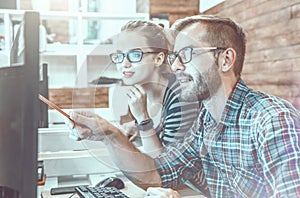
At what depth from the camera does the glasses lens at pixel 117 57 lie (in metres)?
1.30

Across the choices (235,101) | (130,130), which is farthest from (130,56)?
(235,101)

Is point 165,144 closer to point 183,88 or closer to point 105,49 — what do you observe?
point 183,88

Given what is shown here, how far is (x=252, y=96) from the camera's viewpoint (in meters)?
1.09

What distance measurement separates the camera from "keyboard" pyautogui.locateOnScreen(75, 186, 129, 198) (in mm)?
1152

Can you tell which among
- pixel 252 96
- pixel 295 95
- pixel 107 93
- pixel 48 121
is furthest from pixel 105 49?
pixel 295 95

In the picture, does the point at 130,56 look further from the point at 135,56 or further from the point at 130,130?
the point at 130,130

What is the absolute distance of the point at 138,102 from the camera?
127 centimetres

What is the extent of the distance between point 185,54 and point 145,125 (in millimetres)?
269

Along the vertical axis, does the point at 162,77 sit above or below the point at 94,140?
above

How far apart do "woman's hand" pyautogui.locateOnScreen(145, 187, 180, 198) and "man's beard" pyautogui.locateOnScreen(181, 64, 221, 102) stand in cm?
29

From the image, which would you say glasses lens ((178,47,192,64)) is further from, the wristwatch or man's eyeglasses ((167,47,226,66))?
the wristwatch

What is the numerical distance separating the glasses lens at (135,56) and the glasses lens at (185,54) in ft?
0.46

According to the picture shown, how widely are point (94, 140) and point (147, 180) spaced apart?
0.73 ft

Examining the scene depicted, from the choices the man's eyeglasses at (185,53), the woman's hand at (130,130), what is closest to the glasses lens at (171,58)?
the man's eyeglasses at (185,53)
